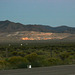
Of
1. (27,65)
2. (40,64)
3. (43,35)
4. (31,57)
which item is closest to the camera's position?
(27,65)

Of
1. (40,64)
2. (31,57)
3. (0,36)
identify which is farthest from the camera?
(0,36)

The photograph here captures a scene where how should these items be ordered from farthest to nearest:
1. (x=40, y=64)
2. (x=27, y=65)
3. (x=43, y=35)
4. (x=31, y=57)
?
(x=43, y=35) < (x=31, y=57) < (x=40, y=64) < (x=27, y=65)

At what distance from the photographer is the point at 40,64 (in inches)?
720

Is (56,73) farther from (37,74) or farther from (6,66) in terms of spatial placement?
(6,66)

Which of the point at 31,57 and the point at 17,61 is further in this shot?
the point at 31,57

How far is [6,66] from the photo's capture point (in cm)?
1714

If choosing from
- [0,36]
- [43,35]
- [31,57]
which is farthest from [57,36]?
[31,57]

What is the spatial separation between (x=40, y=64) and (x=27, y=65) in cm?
155

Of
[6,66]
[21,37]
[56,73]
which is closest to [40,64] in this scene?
[6,66]

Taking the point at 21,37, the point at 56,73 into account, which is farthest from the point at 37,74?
the point at 21,37

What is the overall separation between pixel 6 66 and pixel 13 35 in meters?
165

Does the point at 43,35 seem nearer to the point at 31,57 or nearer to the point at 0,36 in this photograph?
the point at 0,36

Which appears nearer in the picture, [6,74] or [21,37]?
[6,74]

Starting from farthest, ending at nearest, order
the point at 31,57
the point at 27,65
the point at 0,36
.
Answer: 1. the point at 0,36
2. the point at 31,57
3. the point at 27,65
